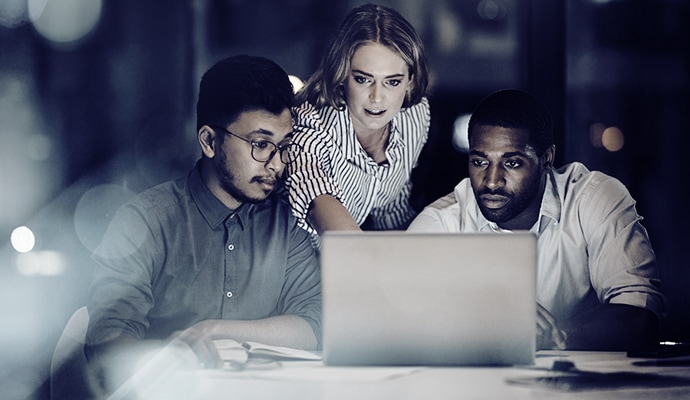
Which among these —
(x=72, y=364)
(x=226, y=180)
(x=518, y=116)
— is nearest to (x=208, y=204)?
(x=226, y=180)

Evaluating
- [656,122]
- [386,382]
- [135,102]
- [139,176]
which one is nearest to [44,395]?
[139,176]

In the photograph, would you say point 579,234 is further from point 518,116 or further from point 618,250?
point 518,116

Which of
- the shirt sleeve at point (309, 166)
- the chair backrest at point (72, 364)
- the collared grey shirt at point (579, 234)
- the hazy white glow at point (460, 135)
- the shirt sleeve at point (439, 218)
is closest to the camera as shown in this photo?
the chair backrest at point (72, 364)

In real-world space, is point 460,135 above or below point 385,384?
above

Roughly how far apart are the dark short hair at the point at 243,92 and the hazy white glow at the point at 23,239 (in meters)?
2.12

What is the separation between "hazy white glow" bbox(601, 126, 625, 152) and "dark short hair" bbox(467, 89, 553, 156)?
62.8 inches

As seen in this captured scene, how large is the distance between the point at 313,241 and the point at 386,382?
4.70ft

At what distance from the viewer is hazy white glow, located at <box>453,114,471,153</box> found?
128 inches

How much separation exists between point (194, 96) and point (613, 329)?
Answer: 2.12 m

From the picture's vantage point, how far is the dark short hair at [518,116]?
117 inches

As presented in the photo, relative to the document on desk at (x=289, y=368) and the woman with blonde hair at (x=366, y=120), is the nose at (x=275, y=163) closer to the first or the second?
the woman with blonde hair at (x=366, y=120)

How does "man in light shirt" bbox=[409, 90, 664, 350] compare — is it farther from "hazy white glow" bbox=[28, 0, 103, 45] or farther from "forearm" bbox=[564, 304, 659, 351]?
"hazy white glow" bbox=[28, 0, 103, 45]

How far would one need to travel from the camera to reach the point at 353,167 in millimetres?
3068

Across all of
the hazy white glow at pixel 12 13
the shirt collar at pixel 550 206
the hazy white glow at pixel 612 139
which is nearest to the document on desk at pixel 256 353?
the shirt collar at pixel 550 206
